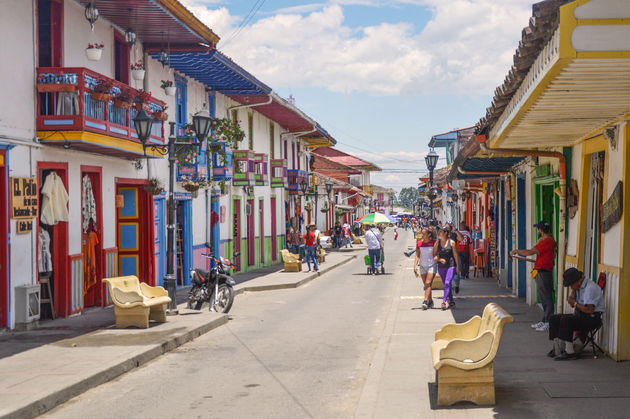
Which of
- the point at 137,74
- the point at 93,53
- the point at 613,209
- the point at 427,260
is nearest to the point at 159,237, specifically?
the point at 137,74

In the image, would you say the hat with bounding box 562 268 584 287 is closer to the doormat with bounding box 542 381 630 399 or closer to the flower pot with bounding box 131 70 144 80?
the doormat with bounding box 542 381 630 399

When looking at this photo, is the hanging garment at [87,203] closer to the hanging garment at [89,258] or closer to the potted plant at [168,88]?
the hanging garment at [89,258]

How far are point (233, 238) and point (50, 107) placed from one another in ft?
44.2

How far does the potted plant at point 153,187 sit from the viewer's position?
1802 centimetres

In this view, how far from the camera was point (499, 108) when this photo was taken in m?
9.44

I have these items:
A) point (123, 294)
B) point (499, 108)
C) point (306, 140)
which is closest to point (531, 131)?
point (499, 108)

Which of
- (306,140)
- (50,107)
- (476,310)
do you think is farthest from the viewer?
(306,140)

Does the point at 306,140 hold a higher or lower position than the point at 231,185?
higher

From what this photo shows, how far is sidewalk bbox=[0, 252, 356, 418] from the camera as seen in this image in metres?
7.80

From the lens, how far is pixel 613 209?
8914 millimetres

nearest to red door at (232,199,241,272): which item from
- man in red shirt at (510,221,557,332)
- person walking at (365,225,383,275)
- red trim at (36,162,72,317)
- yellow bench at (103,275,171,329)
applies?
person walking at (365,225,383,275)

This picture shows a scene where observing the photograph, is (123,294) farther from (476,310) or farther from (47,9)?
(476,310)

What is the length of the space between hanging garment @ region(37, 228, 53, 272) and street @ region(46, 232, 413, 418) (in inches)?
132

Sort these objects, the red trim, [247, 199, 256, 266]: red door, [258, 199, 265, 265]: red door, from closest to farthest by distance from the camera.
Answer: the red trim
[247, 199, 256, 266]: red door
[258, 199, 265, 265]: red door
